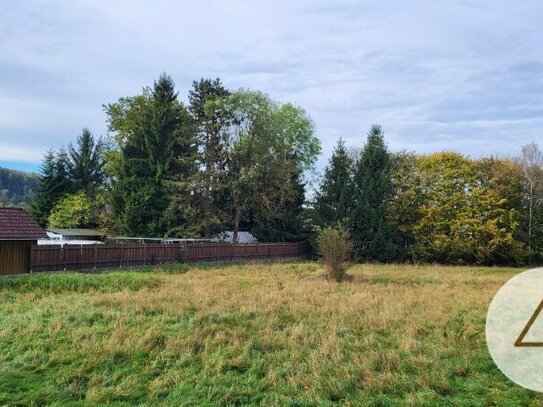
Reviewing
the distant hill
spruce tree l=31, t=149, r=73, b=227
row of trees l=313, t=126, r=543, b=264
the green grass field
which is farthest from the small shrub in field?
the distant hill

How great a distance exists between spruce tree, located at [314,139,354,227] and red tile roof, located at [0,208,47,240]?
2167 centimetres

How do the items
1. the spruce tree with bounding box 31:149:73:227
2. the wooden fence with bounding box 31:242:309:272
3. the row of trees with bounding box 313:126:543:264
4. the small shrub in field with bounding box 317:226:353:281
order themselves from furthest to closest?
the spruce tree with bounding box 31:149:73:227 → the row of trees with bounding box 313:126:543:264 → the wooden fence with bounding box 31:242:309:272 → the small shrub in field with bounding box 317:226:353:281

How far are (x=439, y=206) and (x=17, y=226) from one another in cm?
2831

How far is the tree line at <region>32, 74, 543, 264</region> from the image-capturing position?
33906 mm

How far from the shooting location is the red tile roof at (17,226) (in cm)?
1900

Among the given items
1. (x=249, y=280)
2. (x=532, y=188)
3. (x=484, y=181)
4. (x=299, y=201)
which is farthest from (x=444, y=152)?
(x=249, y=280)

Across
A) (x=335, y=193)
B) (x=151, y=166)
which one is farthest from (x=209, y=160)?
(x=335, y=193)

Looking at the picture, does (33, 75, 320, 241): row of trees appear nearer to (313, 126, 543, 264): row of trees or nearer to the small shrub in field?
(313, 126, 543, 264): row of trees

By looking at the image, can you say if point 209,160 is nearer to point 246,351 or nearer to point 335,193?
point 335,193

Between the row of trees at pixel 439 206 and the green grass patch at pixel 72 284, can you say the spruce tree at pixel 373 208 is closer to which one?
the row of trees at pixel 439 206

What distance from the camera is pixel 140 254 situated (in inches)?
991

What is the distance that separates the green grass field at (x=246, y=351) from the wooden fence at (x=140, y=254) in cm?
748

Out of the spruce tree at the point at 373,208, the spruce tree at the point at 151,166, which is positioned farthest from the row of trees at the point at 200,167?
the spruce tree at the point at 373,208

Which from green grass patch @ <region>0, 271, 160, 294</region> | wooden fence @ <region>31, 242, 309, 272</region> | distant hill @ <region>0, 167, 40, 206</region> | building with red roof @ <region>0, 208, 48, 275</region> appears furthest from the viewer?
distant hill @ <region>0, 167, 40, 206</region>
